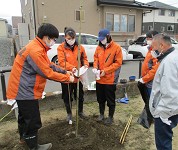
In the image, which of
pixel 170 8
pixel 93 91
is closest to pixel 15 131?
pixel 93 91

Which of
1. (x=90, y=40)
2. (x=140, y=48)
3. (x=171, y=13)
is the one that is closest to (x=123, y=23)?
(x=140, y=48)

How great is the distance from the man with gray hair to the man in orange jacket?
4.30ft

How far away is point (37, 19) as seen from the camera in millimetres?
15000

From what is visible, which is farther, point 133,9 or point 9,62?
point 133,9

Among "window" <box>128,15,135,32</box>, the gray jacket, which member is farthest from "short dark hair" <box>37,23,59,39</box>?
"window" <box>128,15,135,32</box>

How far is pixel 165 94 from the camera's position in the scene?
6.98 feet

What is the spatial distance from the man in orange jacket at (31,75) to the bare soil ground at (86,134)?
2.21ft

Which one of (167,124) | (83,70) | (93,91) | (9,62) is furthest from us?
(9,62)

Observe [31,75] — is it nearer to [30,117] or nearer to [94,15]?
[30,117]

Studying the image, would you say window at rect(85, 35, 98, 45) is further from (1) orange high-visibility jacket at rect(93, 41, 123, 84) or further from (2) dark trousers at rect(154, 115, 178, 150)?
(2) dark trousers at rect(154, 115, 178, 150)

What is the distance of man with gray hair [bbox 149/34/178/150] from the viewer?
2.11 m

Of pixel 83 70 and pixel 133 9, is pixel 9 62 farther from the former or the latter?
pixel 133 9

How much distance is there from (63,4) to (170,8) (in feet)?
99.1

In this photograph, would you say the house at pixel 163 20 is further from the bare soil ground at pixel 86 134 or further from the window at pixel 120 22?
the bare soil ground at pixel 86 134
